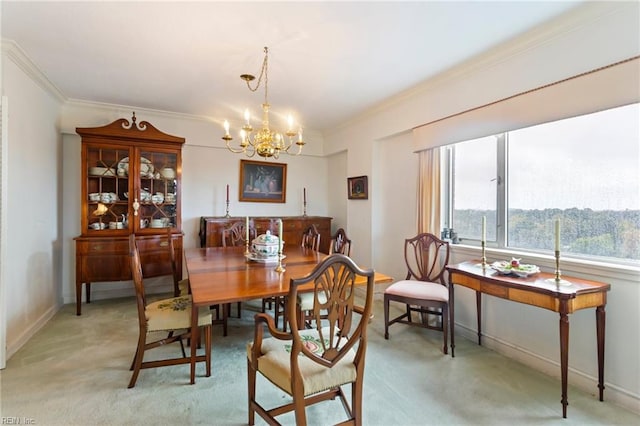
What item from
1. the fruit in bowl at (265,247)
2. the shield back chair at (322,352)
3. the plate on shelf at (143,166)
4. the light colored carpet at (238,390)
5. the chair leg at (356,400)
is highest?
the plate on shelf at (143,166)

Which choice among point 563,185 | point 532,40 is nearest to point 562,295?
point 563,185

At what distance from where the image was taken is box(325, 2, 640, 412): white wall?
1.92 m

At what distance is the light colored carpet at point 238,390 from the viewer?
5.90ft

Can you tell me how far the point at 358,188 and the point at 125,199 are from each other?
3.11 metres

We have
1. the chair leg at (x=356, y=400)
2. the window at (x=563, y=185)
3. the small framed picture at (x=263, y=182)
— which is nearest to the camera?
the chair leg at (x=356, y=400)

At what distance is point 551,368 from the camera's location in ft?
7.52

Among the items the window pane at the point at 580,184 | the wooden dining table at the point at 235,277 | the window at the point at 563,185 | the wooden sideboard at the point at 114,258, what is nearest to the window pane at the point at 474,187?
the window at the point at 563,185

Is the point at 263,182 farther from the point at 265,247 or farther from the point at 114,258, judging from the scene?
the point at 265,247

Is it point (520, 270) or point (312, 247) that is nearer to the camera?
point (520, 270)

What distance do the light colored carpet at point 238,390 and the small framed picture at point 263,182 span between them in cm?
258

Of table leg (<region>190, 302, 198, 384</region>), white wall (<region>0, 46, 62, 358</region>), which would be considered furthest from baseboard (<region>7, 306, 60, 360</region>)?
table leg (<region>190, 302, 198, 384</region>)

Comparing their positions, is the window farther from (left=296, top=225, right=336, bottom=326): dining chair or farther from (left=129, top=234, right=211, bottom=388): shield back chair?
(left=129, top=234, right=211, bottom=388): shield back chair

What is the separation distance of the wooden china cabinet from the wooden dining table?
119cm

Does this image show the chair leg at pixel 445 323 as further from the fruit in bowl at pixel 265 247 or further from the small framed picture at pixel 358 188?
the small framed picture at pixel 358 188
